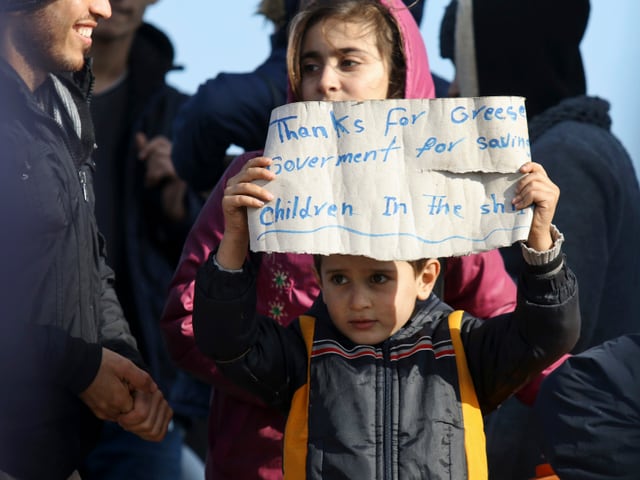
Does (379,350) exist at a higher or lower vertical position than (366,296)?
lower

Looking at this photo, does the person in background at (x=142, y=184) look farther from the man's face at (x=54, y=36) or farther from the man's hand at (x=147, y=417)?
the man's face at (x=54, y=36)

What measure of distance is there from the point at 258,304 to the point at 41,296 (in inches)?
20.4

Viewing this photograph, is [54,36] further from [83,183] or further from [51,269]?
[51,269]

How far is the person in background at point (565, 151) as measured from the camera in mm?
3844

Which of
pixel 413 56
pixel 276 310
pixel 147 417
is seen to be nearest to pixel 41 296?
pixel 147 417

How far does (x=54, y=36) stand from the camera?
333 cm

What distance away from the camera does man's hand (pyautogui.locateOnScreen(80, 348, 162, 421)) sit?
3287mm

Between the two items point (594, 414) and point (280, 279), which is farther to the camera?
point (280, 279)

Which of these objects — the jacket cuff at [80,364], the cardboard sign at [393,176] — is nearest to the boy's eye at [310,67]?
the cardboard sign at [393,176]

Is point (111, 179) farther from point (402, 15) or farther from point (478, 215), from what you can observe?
point (478, 215)

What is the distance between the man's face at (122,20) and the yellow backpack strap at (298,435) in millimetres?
2417

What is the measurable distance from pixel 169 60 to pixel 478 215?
262cm

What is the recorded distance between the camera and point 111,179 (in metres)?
5.02

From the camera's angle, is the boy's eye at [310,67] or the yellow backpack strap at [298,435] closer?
the yellow backpack strap at [298,435]
